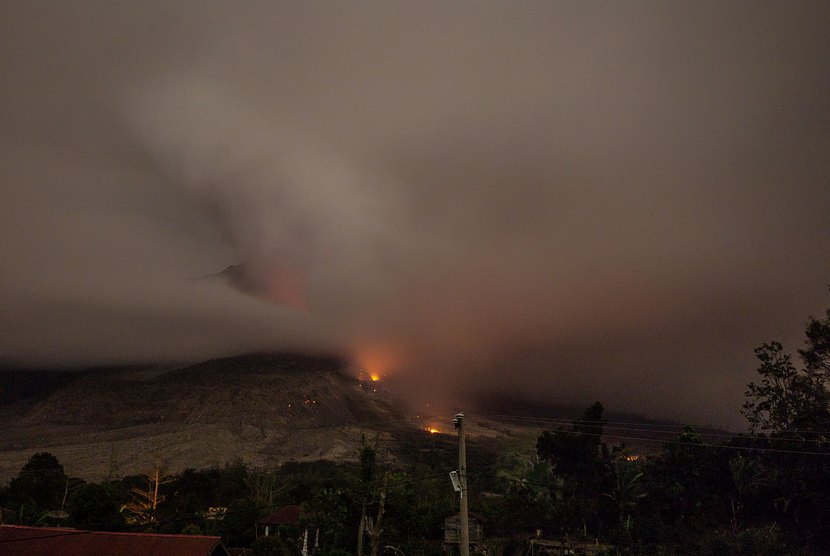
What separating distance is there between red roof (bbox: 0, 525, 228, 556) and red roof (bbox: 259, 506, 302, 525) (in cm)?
3367

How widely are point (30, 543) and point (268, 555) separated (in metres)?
21.7

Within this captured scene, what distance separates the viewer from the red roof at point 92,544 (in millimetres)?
33125

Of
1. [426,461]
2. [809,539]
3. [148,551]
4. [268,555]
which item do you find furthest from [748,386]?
[426,461]

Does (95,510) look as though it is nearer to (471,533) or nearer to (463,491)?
(471,533)

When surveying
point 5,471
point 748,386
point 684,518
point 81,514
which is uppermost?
point 748,386

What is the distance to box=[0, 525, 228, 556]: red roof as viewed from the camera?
109ft

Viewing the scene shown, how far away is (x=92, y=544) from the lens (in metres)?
33.9

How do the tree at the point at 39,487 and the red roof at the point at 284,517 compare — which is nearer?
the red roof at the point at 284,517

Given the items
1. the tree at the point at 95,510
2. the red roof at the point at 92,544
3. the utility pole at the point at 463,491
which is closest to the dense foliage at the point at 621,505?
the tree at the point at 95,510

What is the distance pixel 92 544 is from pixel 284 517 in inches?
1535

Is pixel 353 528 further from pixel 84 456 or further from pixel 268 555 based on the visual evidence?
pixel 84 456

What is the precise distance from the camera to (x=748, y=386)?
61.5m

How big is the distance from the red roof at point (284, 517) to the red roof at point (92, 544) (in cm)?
3367

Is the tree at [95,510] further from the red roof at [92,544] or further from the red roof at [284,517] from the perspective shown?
the red roof at [284,517]
